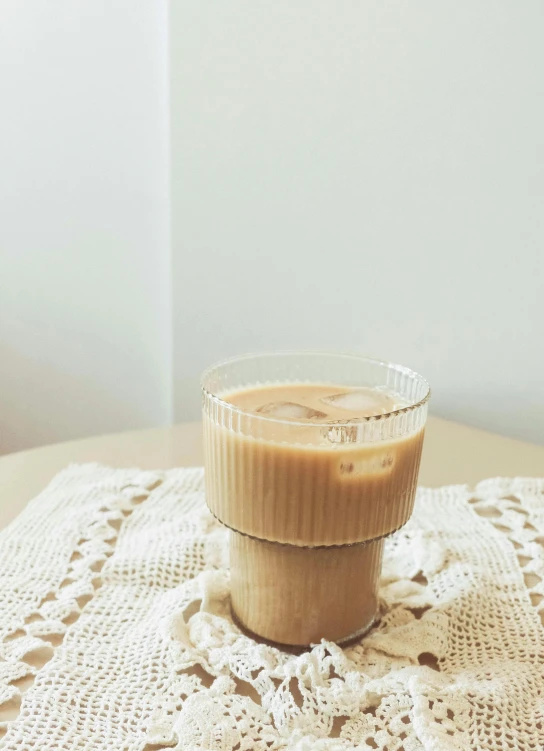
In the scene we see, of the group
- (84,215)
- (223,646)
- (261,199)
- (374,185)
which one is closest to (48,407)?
(84,215)

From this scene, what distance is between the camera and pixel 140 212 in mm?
1495

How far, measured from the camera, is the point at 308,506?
1.66 ft

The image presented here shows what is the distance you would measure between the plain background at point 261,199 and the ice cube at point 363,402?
18.9 inches

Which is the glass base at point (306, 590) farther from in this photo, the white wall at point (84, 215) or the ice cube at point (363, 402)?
the white wall at point (84, 215)

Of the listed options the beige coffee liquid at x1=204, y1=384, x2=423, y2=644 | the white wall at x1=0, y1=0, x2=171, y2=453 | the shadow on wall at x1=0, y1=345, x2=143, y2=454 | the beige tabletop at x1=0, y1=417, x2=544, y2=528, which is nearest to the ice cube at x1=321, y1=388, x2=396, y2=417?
the beige coffee liquid at x1=204, y1=384, x2=423, y2=644

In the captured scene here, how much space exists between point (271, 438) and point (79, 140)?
4.10ft

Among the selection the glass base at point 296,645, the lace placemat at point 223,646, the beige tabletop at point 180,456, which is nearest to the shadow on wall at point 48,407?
the beige tabletop at point 180,456

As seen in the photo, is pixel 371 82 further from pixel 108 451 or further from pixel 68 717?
pixel 68 717

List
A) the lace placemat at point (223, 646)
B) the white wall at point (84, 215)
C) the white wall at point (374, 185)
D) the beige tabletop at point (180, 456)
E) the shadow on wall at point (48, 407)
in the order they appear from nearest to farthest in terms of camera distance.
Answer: the lace placemat at point (223, 646) → the beige tabletop at point (180, 456) → the white wall at point (374, 185) → the white wall at point (84, 215) → the shadow on wall at point (48, 407)

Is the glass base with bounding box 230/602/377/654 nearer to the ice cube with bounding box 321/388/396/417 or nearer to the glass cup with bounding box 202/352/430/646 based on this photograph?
the glass cup with bounding box 202/352/430/646

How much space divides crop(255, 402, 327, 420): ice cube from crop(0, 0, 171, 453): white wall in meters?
0.95

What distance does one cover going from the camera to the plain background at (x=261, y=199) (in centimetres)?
97

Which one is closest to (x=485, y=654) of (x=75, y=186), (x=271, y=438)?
(x=271, y=438)

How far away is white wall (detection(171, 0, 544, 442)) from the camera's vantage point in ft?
3.10
